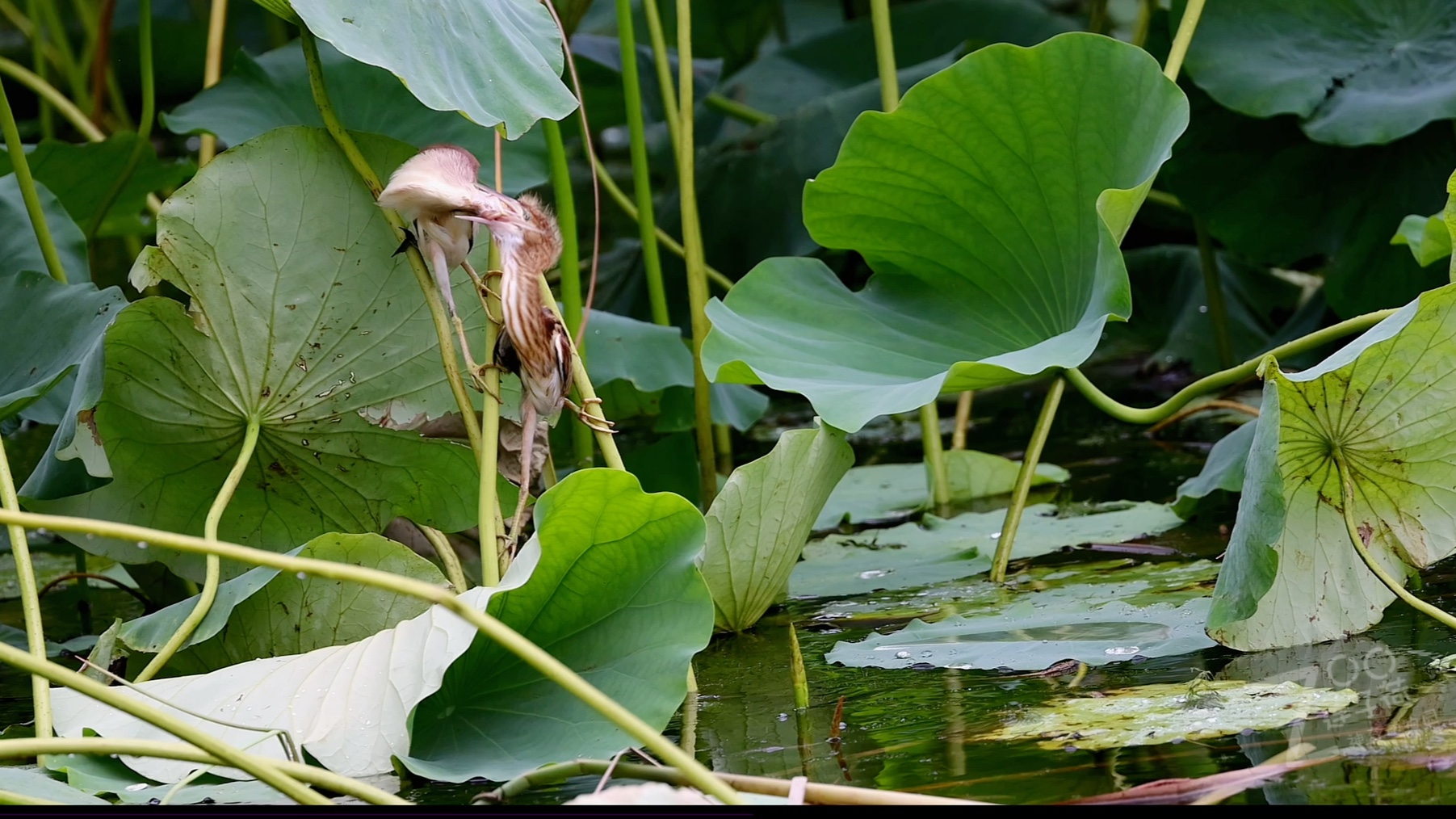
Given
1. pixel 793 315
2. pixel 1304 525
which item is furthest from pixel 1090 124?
pixel 1304 525

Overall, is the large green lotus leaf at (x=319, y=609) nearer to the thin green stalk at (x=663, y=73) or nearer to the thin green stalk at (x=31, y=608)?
the thin green stalk at (x=31, y=608)

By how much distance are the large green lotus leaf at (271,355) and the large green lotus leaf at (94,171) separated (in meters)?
0.61

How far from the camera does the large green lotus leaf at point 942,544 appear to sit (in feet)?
4.27

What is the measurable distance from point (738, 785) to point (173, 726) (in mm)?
265

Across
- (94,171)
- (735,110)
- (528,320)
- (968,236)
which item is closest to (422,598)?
(528,320)

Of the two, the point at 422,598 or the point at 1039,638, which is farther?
the point at 1039,638

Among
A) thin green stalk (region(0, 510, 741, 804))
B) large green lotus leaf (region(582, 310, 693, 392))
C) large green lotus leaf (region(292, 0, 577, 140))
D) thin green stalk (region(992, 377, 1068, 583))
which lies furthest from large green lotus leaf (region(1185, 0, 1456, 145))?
thin green stalk (region(0, 510, 741, 804))

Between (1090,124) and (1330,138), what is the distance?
0.79m

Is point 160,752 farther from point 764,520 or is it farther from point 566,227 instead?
point 566,227

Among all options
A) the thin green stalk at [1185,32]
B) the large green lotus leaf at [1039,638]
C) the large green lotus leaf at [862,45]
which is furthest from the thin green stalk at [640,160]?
the large green lotus leaf at [862,45]

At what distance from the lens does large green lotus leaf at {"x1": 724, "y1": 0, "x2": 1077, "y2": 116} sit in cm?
288

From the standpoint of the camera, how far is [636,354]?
1520 millimetres

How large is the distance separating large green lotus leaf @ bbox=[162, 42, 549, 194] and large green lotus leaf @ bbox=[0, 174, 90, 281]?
168mm
